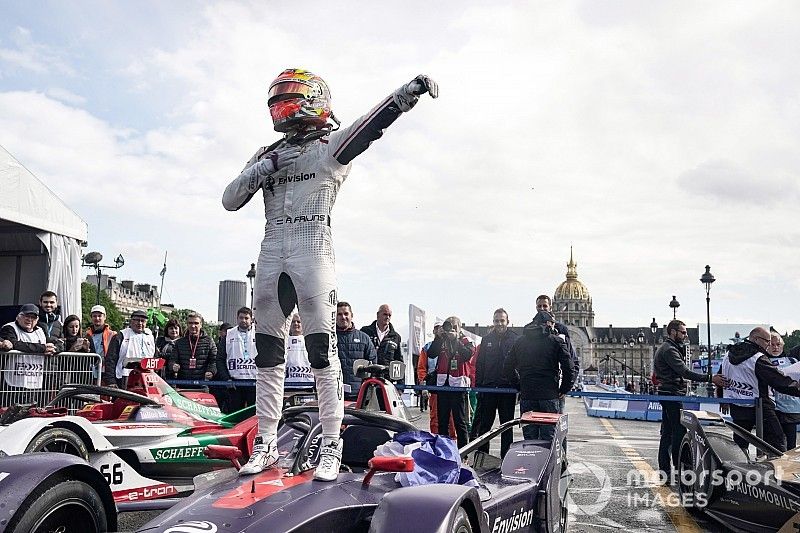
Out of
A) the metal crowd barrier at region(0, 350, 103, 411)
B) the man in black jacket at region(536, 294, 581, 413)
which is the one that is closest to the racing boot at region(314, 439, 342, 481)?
the metal crowd barrier at region(0, 350, 103, 411)

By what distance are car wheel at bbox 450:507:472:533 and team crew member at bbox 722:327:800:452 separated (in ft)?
18.0

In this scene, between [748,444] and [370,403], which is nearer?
[370,403]

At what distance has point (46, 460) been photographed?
3.55 m

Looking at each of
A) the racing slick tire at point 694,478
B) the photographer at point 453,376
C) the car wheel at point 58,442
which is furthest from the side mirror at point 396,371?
the photographer at point 453,376

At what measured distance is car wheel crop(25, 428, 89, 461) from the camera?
17.8ft

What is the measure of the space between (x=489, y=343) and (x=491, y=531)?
5.89 metres

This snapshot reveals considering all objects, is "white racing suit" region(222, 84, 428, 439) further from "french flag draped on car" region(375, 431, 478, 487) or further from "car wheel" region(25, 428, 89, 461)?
"car wheel" region(25, 428, 89, 461)

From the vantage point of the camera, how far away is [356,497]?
3.38 meters

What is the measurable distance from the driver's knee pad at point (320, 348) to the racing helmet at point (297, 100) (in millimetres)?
1196

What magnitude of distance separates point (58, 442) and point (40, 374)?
2.03 m

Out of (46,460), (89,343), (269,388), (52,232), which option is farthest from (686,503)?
(52,232)

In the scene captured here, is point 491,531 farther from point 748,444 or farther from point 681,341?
point 681,341

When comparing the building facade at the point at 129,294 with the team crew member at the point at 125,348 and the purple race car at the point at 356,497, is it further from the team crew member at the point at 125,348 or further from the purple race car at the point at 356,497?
the purple race car at the point at 356,497

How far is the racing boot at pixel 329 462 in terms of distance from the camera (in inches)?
140
